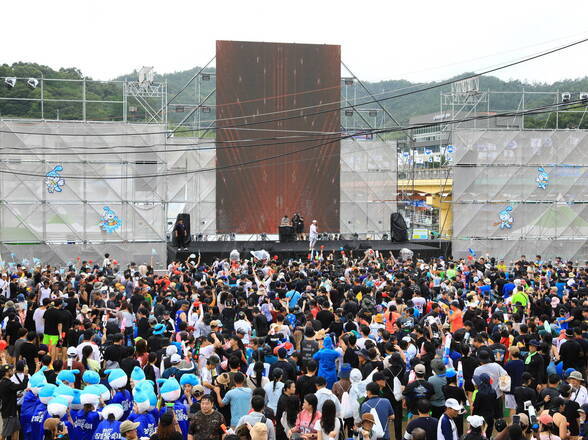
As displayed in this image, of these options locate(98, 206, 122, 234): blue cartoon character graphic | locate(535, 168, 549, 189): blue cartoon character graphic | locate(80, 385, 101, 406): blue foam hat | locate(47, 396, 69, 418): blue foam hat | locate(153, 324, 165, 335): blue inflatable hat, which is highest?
locate(535, 168, 549, 189): blue cartoon character graphic

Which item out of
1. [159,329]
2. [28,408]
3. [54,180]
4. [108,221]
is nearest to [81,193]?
[54,180]

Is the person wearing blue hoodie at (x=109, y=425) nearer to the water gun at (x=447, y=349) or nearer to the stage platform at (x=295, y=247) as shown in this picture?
the water gun at (x=447, y=349)

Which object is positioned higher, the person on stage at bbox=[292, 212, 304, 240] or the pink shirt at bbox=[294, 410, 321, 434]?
the person on stage at bbox=[292, 212, 304, 240]

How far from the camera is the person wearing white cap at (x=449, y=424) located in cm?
660

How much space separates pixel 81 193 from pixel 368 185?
1189 cm

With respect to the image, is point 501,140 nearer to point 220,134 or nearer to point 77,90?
point 220,134

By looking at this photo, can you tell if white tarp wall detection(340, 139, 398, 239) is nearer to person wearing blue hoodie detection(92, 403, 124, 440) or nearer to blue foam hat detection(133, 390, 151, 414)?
blue foam hat detection(133, 390, 151, 414)

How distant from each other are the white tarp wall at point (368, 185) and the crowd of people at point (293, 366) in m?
15.5

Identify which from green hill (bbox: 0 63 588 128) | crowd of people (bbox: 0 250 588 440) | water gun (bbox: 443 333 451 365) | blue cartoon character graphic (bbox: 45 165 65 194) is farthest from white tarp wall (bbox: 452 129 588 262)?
water gun (bbox: 443 333 451 365)

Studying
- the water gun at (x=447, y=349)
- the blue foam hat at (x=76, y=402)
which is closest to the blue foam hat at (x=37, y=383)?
the blue foam hat at (x=76, y=402)

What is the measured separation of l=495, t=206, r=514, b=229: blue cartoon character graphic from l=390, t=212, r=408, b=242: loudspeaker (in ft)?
11.7

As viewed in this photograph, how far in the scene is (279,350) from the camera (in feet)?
27.2

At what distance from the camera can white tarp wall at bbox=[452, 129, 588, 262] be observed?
26.5 m

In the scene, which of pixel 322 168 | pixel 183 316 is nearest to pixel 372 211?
pixel 322 168
